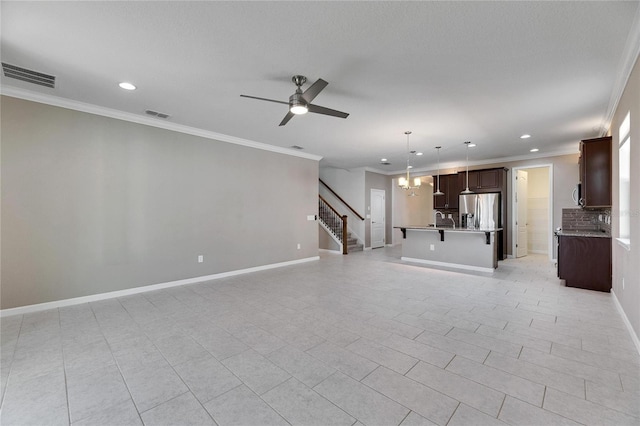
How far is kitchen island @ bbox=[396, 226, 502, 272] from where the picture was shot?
5883mm

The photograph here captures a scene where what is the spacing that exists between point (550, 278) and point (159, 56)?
7101 mm

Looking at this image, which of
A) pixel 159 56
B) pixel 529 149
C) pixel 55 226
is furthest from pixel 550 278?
pixel 55 226

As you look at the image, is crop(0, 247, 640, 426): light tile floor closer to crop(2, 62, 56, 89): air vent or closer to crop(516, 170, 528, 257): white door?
crop(2, 62, 56, 89): air vent

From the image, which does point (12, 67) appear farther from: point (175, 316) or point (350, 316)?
point (350, 316)

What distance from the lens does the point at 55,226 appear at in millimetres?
3783

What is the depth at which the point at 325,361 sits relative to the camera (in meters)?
2.37

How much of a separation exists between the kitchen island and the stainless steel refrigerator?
1279 mm

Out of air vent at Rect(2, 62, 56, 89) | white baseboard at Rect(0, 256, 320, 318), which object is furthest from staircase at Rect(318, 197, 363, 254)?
air vent at Rect(2, 62, 56, 89)

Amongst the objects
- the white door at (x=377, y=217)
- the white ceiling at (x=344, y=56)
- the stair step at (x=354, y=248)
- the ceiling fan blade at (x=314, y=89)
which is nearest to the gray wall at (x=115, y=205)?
the white ceiling at (x=344, y=56)

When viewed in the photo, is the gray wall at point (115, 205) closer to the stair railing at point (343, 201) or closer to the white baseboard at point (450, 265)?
the white baseboard at point (450, 265)

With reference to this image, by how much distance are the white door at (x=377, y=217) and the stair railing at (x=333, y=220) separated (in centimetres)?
136

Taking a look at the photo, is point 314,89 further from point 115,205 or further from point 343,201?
point 343,201

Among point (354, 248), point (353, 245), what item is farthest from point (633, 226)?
point (353, 245)

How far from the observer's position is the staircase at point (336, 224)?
881 cm
